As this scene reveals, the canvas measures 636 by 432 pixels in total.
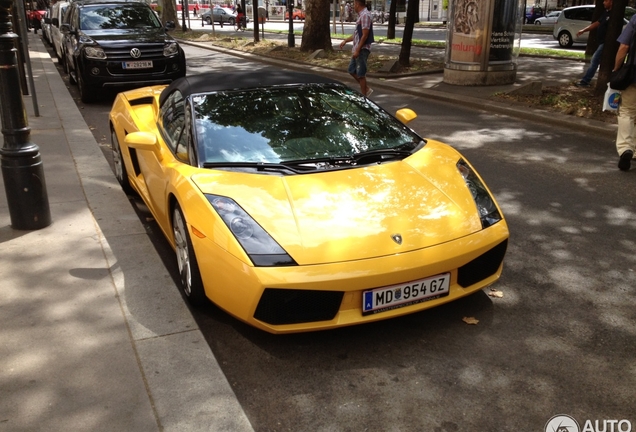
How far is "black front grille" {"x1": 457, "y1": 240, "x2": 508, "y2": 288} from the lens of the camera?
353 cm

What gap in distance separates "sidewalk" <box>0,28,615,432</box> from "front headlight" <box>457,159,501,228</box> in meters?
1.79

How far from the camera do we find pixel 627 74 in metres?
6.77

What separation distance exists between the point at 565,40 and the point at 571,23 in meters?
0.69

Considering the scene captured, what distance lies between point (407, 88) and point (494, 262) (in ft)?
33.5

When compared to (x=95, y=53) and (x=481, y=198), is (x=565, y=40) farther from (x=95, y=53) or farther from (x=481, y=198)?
(x=481, y=198)

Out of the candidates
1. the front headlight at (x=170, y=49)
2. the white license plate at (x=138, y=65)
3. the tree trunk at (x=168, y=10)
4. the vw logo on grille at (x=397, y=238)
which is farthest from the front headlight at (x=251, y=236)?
the tree trunk at (x=168, y=10)

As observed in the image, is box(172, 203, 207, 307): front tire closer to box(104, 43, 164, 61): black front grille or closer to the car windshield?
the car windshield

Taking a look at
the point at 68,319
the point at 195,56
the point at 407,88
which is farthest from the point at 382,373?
the point at 195,56

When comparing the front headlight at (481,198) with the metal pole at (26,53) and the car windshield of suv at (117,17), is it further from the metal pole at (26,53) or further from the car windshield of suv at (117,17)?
the car windshield of suv at (117,17)

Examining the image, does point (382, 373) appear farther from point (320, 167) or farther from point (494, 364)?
point (320, 167)

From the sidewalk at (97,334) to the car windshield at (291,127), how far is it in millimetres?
1003

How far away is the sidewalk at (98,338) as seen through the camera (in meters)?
2.81

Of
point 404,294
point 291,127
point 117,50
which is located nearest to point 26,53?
point 117,50

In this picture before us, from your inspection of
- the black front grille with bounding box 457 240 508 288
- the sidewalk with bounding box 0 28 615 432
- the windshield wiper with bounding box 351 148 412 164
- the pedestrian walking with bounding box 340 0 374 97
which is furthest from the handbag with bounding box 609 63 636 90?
the sidewalk with bounding box 0 28 615 432
